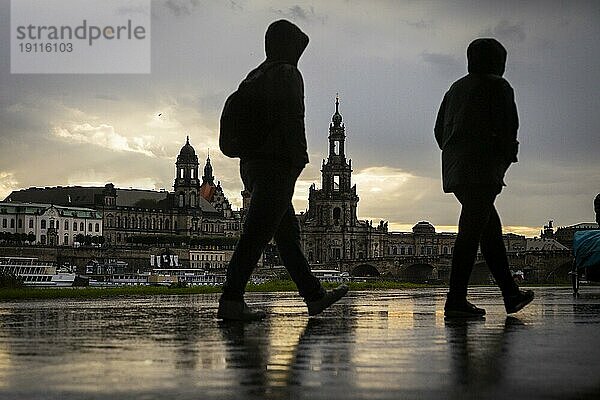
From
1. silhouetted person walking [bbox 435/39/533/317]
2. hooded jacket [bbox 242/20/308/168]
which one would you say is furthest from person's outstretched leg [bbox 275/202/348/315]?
silhouetted person walking [bbox 435/39/533/317]

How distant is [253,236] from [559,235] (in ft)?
540

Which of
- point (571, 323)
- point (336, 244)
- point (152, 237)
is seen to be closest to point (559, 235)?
point (336, 244)

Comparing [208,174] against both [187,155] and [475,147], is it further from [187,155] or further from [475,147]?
[475,147]

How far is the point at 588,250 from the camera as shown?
11.6 meters

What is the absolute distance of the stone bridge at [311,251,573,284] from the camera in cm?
8175

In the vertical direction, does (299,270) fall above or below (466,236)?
below

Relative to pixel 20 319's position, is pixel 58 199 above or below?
above

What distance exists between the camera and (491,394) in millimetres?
2887

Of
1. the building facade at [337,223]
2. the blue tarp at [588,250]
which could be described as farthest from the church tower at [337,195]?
the blue tarp at [588,250]

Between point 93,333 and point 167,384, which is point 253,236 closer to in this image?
point 93,333

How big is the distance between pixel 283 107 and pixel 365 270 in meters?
110

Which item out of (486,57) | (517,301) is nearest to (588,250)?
(517,301)

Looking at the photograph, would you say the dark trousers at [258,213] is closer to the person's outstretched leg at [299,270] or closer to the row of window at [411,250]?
the person's outstretched leg at [299,270]

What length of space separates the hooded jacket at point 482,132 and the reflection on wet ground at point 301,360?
45.7 inches
